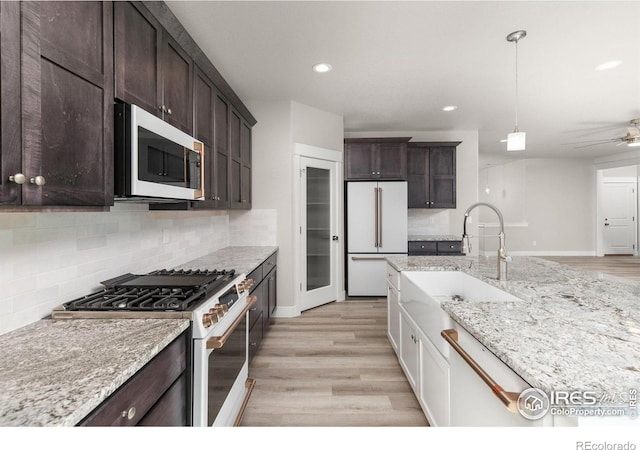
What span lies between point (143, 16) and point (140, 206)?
3.51ft

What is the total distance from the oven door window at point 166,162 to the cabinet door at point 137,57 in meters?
0.18

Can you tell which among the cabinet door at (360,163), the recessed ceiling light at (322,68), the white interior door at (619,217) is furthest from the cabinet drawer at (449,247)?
the white interior door at (619,217)

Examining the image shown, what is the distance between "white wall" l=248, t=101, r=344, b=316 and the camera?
3707mm

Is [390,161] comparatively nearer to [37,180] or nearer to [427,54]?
[427,54]

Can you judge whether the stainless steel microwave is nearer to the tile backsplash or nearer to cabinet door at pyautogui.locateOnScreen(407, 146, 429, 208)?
cabinet door at pyautogui.locateOnScreen(407, 146, 429, 208)

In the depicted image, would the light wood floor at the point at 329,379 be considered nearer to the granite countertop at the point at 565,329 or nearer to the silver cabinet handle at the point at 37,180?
the granite countertop at the point at 565,329

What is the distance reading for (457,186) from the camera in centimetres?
520

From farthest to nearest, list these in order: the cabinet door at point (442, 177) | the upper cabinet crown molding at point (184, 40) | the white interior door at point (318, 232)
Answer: the cabinet door at point (442, 177), the white interior door at point (318, 232), the upper cabinet crown molding at point (184, 40)

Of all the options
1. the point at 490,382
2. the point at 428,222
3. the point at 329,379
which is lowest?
the point at 329,379

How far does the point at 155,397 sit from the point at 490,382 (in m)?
1.08

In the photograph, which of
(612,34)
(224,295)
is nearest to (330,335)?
(224,295)

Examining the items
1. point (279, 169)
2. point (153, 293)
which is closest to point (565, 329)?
point (153, 293)

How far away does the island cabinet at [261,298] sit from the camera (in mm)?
2371

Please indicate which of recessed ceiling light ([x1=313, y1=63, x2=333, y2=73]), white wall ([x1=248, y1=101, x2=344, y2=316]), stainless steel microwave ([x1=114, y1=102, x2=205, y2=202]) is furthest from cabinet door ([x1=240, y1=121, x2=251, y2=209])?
stainless steel microwave ([x1=114, y1=102, x2=205, y2=202])
